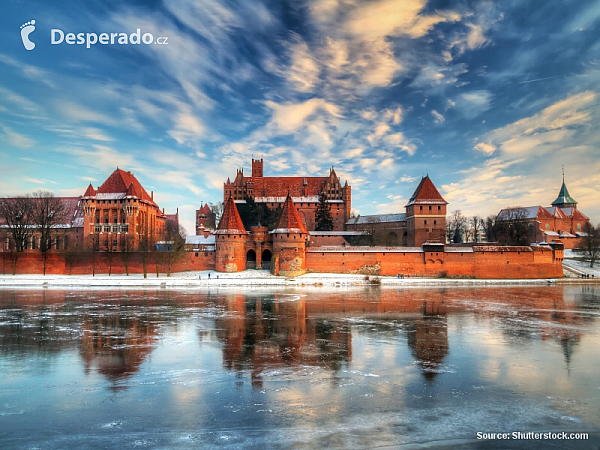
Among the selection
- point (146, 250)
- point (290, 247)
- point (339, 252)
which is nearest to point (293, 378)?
point (290, 247)

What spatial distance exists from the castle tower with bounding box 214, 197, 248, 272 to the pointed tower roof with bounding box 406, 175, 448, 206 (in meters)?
17.7

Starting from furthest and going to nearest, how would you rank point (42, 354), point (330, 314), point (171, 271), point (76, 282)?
1. point (171, 271)
2. point (76, 282)
3. point (330, 314)
4. point (42, 354)

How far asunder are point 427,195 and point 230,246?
2009 centimetres

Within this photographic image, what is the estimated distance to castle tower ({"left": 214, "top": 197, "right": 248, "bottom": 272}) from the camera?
34.1 meters

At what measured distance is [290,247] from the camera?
33156 mm

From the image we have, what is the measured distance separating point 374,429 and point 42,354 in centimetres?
875

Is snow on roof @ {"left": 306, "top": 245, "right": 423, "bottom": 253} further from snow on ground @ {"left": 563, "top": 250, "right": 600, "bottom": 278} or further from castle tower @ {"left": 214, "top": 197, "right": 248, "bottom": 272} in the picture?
snow on ground @ {"left": 563, "top": 250, "right": 600, "bottom": 278}

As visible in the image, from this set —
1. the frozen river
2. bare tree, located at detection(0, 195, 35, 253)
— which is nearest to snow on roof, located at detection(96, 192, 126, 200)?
bare tree, located at detection(0, 195, 35, 253)

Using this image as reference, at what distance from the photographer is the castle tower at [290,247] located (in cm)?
3303

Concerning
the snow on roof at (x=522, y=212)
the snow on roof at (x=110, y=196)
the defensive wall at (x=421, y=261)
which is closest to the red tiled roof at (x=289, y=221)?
the defensive wall at (x=421, y=261)

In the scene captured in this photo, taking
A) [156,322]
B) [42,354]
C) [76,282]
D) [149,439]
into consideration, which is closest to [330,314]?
[156,322]

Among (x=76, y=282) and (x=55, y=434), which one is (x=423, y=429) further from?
(x=76, y=282)

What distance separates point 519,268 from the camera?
34312 millimetres

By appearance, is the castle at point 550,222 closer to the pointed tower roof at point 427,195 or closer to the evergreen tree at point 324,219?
the pointed tower roof at point 427,195
